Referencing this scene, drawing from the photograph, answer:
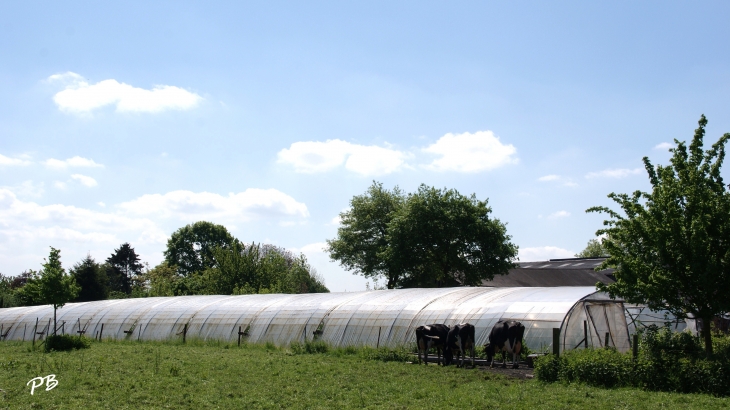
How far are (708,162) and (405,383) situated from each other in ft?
34.9

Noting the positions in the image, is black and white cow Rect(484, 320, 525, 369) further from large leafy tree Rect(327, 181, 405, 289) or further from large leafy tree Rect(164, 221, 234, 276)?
large leafy tree Rect(164, 221, 234, 276)

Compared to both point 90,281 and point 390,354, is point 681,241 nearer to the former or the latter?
point 390,354

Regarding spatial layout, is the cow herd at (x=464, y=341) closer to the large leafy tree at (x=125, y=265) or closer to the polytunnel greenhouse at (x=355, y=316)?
the polytunnel greenhouse at (x=355, y=316)

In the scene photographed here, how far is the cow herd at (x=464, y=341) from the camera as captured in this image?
21.2 metres

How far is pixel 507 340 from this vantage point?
21172mm

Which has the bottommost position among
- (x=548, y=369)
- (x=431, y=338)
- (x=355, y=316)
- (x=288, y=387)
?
(x=288, y=387)

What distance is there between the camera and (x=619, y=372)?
16.5m

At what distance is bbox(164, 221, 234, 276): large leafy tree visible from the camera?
96.9m

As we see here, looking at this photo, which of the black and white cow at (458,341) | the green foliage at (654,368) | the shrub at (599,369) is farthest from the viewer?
the black and white cow at (458,341)

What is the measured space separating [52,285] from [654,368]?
26.9 meters

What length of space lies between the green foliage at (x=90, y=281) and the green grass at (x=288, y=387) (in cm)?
5137

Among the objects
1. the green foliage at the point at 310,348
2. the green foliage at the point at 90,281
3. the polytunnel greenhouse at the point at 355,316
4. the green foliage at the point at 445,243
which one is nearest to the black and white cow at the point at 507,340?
the polytunnel greenhouse at the point at 355,316

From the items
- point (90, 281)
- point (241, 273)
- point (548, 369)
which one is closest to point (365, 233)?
point (241, 273)

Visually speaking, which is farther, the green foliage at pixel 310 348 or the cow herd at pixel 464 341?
the green foliage at pixel 310 348
